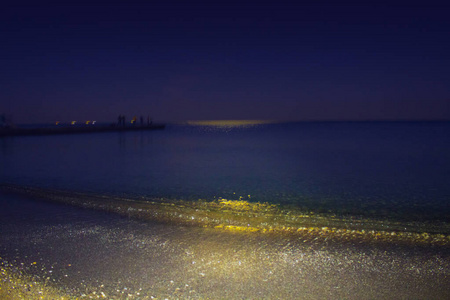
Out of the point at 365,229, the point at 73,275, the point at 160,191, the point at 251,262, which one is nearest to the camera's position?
the point at 73,275

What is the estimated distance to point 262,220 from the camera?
680 cm

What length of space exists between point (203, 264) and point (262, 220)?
8.32ft

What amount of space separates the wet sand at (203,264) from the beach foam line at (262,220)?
29 cm

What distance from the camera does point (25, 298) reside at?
11.9 feet

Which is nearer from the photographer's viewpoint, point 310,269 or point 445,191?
point 310,269

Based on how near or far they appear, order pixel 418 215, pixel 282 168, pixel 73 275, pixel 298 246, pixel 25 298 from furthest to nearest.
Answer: pixel 282 168 < pixel 418 215 < pixel 298 246 < pixel 73 275 < pixel 25 298

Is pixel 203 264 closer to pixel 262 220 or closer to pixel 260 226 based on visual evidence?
pixel 260 226

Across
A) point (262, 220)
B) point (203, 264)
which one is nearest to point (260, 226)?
point (262, 220)

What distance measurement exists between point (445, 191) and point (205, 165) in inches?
427

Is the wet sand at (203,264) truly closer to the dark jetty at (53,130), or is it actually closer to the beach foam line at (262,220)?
the beach foam line at (262,220)

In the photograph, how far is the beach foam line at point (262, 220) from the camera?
5.84 meters

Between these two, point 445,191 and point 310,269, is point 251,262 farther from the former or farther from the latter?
point 445,191

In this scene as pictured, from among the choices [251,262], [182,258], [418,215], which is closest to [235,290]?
[251,262]

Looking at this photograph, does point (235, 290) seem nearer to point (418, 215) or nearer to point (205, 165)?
point (418, 215)
